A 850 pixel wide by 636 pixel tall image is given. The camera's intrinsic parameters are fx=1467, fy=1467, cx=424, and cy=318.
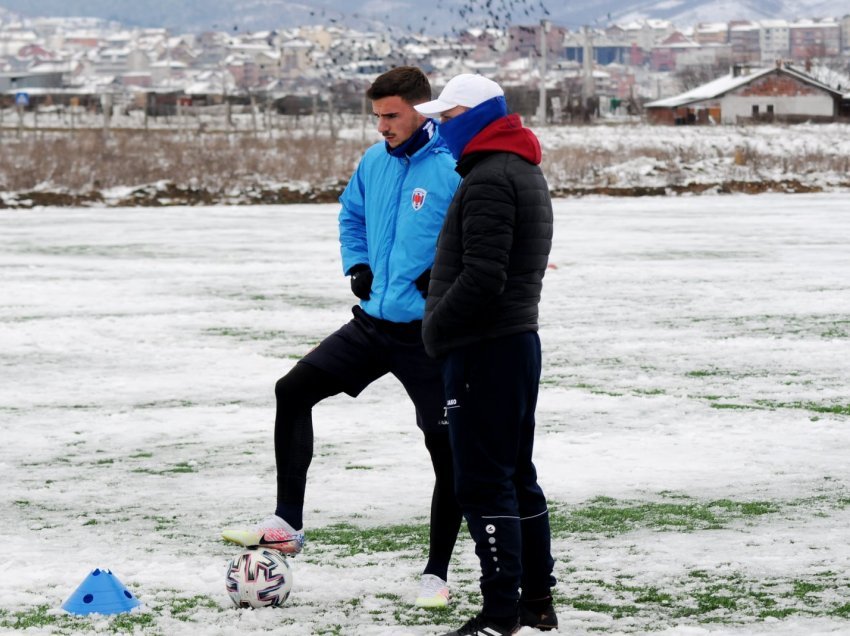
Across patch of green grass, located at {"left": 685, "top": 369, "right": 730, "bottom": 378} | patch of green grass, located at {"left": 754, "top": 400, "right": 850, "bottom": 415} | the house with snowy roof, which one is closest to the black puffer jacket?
patch of green grass, located at {"left": 754, "top": 400, "right": 850, "bottom": 415}

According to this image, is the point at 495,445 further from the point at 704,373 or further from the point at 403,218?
the point at 704,373

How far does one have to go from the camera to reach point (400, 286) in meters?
5.52

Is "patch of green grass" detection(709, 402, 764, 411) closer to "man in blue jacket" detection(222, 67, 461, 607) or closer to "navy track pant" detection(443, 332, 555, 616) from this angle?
"man in blue jacket" detection(222, 67, 461, 607)

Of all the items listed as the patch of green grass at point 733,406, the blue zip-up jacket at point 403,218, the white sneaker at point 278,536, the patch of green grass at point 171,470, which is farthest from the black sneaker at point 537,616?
the patch of green grass at point 733,406

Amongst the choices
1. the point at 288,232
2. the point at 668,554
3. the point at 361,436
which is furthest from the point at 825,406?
the point at 288,232

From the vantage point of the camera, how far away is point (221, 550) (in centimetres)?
627

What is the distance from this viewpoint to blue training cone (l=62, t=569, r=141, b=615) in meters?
5.32

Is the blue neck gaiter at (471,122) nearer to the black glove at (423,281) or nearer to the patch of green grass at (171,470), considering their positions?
the black glove at (423,281)

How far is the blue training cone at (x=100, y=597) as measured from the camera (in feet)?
17.5

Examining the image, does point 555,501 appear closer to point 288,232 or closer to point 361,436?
point 361,436

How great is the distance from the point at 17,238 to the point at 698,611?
19255mm

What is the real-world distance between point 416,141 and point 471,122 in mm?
738

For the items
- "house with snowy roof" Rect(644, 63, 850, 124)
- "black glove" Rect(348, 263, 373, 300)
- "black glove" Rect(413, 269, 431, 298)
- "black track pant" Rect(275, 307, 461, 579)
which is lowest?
"house with snowy roof" Rect(644, 63, 850, 124)

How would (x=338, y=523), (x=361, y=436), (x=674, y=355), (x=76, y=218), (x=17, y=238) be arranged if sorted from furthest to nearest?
(x=76, y=218) < (x=17, y=238) < (x=674, y=355) < (x=361, y=436) < (x=338, y=523)
